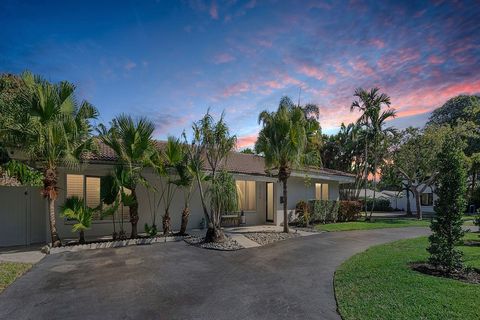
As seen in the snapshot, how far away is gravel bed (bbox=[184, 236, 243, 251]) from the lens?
11167 millimetres

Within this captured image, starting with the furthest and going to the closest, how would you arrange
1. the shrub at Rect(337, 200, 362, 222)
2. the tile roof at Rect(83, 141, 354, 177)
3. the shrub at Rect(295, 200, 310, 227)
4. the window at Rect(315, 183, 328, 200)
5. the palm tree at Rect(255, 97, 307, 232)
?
the window at Rect(315, 183, 328, 200) → the shrub at Rect(337, 200, 362, 222) → the shrub at Rect(295, 200, 310, 227) → the palm tree at Rect(255, 97, 307, 232) → the tile roof at Rect(83, 141, 354, 177)

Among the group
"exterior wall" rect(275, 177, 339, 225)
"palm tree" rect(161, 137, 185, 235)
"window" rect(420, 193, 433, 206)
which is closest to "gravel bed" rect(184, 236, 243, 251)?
"palm tree" rect(161, 137, 185, 235)

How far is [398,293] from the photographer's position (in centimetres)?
588

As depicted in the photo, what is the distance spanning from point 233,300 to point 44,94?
8.81m

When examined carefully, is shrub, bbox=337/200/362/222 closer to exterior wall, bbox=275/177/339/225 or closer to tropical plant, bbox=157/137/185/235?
exterior wall, bbox=275/177/339/225

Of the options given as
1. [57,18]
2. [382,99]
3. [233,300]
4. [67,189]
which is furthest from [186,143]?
[382,99]

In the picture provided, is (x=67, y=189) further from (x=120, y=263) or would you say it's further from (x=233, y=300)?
(x=233, y=300)

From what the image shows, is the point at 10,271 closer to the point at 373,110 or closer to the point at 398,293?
the point at 398,293

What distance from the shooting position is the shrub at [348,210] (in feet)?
69.2

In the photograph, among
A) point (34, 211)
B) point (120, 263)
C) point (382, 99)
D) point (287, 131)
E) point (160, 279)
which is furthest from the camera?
point (382, 99)

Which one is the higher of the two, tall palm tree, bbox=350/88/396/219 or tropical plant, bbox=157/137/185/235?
tall palm tree, bbox=350/88/396/219

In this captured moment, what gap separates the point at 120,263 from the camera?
28.9ft

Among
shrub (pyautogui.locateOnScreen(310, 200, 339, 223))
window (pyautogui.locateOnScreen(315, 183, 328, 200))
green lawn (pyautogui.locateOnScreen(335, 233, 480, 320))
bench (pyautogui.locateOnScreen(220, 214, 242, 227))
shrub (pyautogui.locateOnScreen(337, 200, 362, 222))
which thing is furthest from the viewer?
window (pyautogui.locateOnScreen(315, 183, 328, 200))

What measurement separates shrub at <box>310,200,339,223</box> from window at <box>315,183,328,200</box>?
1.52m
